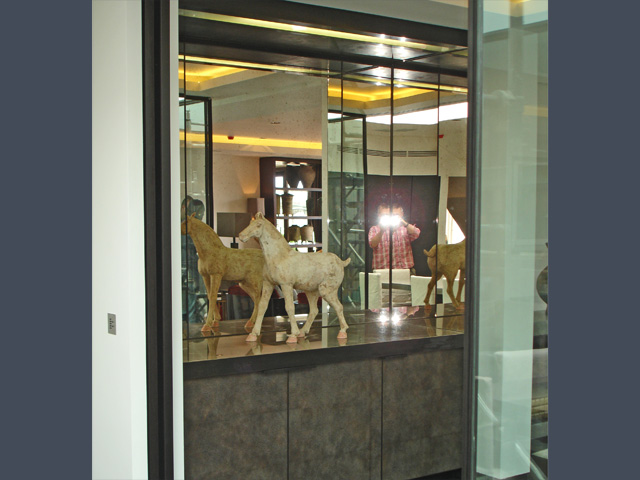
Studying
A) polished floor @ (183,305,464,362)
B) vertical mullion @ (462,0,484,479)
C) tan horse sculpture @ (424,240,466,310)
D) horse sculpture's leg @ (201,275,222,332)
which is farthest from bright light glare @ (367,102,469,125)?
vertical mullion @ (462,0,484,479)

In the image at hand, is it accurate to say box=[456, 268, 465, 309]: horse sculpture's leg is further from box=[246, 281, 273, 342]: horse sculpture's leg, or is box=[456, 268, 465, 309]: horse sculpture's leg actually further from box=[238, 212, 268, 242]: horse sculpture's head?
box=[238, 212, 268, 242]: horse sculpture's head

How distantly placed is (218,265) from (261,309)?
38 cm

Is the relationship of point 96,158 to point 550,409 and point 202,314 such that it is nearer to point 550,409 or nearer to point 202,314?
point 202,314

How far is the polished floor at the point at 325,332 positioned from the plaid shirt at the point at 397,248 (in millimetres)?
338

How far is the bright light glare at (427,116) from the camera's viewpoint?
16.9ft

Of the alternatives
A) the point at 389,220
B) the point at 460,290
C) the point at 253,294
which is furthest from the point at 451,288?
the point at 253,294

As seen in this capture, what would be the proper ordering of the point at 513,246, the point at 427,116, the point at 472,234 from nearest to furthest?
1. the point at 513,246
2. the point at 472,234
3. the point at 427,116

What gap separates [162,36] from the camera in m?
3.29

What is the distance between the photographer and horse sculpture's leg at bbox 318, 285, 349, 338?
15.0 ft

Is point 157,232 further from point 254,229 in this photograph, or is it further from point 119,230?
point 254,229

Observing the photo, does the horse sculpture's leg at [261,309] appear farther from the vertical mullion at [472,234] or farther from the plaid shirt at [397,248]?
the vertical mullion at [472,234]

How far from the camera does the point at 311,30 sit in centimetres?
467

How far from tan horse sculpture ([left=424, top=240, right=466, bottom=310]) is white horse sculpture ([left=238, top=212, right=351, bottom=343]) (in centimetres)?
94

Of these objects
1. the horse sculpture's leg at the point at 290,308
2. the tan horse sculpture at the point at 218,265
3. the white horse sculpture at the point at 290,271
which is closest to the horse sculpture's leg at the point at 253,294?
the tan horse sculpture at the point at 218,265
